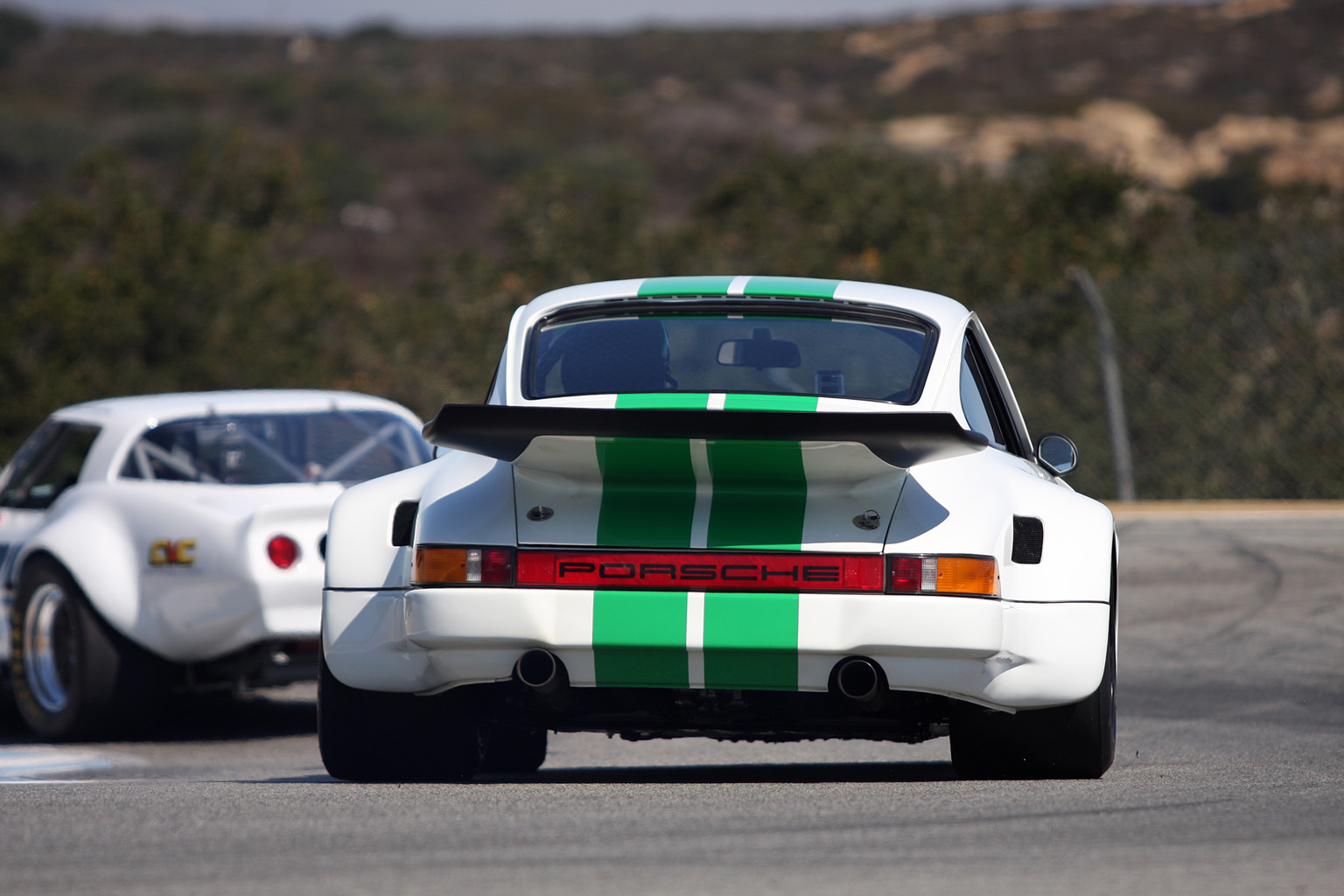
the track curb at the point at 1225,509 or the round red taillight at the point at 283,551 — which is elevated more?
the round red taillight at the point at 283,551

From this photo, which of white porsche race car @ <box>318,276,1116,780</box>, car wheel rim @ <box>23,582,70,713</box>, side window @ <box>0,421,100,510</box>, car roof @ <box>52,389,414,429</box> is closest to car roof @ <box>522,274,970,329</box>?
white porsche race car @ <box>318,276,1116,780</box>

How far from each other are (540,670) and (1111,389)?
8.86 m

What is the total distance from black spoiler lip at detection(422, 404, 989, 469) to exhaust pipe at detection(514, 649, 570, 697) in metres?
0.57

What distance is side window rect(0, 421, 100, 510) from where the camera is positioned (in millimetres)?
8664

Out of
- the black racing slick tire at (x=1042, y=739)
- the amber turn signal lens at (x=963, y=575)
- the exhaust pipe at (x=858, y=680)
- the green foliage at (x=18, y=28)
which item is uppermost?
the green foliage at (x=18, y=28)

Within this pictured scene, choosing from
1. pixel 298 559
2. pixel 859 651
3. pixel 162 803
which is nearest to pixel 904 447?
pixel 859 651

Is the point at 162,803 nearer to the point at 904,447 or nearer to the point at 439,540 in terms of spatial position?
the point at 439,540

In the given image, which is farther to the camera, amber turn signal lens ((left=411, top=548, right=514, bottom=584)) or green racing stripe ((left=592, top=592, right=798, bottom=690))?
amber turn signal lens ((left=411, top=548, right=514, bottom=584))

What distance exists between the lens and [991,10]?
11694cm

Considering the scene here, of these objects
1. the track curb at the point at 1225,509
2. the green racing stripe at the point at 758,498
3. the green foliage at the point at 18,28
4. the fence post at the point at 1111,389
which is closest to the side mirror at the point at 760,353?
the green racing stripe at the point at 758,498

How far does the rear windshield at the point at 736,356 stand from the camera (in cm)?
518

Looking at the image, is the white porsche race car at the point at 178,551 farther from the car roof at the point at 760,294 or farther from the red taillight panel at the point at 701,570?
the red taillight panel at the point at 701,570

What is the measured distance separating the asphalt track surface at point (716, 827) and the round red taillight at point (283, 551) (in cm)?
86

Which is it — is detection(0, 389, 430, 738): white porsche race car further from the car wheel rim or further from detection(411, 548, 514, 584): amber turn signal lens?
detection(411, 548, 514, 584): amber turn signal lens
